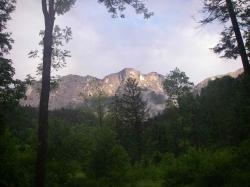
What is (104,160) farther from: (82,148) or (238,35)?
(238,35)

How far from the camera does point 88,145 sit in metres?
22.6

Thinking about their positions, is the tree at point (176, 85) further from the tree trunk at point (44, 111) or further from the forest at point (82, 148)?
the tree trunk at point (44, 111)

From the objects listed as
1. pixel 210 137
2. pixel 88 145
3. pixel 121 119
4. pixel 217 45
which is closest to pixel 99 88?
pixel 121 119

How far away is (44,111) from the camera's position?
11211 mm

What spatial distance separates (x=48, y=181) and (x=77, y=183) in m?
3.00

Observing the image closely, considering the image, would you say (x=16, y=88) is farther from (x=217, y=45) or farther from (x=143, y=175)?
(x=143, y=175)

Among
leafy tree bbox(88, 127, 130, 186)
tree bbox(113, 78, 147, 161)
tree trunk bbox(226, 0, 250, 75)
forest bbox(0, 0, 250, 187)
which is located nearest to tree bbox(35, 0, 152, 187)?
forest bbox(0, 0, 250, 187)

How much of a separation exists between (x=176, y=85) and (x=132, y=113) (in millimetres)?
Answer: 19398

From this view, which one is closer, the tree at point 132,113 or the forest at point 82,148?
the forest at point 82,148

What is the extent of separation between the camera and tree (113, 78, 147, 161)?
44406mm

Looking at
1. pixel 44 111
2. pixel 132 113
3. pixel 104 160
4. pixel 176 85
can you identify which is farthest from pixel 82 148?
pixel 176 85

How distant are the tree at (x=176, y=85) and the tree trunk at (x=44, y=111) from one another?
50906 millimetres

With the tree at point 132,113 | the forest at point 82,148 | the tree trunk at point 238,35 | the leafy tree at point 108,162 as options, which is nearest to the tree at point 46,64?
the forest at point 82,148

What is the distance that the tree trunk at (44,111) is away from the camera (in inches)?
413
